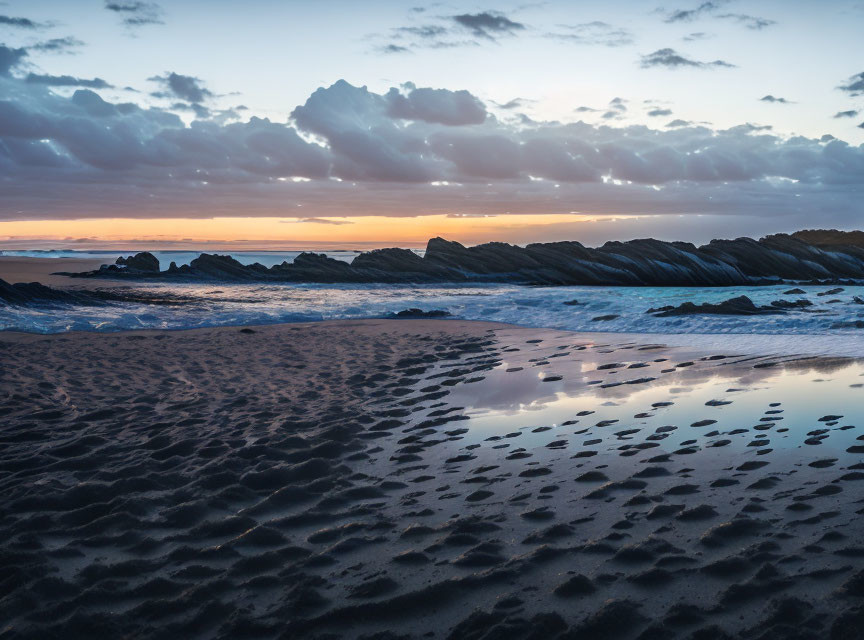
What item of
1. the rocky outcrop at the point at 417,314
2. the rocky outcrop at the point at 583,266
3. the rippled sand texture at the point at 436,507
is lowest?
the rippled sand texture at the point at 436,507

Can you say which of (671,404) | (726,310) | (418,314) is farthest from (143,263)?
(671,404)

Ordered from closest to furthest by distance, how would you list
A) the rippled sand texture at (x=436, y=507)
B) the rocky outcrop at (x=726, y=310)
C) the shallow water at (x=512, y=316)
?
the rippled sand texture at (x=436, y=507)
the shallow water at (x=512, y=316)
the rocky outcrop at (x=726, y=310)

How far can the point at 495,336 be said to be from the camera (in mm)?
14375

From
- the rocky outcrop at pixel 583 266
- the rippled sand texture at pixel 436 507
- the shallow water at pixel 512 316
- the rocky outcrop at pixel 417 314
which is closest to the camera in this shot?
the rippled sand texture at pixel 436 507

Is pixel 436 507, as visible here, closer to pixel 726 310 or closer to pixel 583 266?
pixel 726 310

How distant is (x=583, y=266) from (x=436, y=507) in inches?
1289

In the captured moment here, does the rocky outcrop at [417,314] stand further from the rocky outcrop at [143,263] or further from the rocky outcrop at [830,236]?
the rocky outcrop at [830,236]

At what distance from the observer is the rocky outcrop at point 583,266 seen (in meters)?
34.6

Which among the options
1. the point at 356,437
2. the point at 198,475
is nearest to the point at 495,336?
the point at 356,437

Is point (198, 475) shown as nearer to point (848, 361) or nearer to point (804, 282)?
point (848, 361)

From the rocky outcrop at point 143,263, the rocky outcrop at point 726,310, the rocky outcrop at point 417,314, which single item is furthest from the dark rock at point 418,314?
the rocky outcrop at point 143,263

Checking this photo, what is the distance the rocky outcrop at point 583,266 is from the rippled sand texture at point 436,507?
1047 inches

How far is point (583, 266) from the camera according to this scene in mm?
35844

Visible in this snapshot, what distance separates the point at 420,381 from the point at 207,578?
579 centimetres
